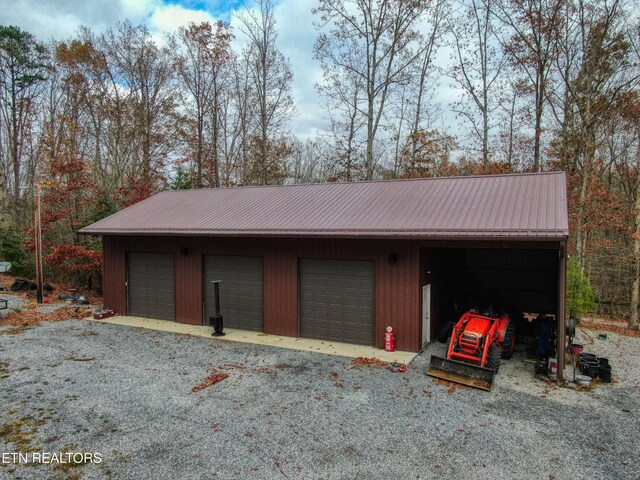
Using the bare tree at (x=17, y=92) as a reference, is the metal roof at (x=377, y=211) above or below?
below

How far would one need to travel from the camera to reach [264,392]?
6086 mm

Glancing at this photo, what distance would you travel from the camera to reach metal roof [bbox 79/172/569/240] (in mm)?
7496

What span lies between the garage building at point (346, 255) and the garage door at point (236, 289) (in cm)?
3

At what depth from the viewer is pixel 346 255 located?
29.1 ft

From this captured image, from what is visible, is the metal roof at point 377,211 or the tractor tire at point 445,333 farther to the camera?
the tractor tire at point 445,333

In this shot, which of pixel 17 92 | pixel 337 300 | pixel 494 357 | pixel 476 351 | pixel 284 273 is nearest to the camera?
pixel 494 357

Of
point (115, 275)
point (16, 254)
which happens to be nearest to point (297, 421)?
point (115, 275)

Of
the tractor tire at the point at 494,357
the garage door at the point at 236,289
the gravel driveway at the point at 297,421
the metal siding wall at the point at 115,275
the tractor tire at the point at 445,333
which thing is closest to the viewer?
the gravel driveway at the point at 297,421

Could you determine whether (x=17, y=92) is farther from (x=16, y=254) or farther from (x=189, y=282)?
(x=189, y=282)

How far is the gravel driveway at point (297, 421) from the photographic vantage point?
163 inches

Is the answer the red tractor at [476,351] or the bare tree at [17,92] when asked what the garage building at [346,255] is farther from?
the bare tree at [17,92]

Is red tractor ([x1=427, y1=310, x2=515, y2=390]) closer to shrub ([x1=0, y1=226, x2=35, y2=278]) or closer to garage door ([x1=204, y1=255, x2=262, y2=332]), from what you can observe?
garage door ([x1=204, y1=255, x2=262, y2=332])

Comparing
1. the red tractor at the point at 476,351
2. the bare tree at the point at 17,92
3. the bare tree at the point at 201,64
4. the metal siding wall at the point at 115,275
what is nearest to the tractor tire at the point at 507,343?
the red tractor at the point at 476,351

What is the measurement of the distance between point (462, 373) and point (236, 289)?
5.85 metres
